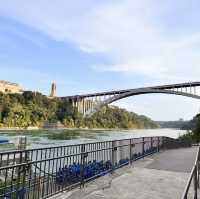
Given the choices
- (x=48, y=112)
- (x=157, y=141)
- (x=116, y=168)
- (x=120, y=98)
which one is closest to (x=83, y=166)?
(x=116, y=168)

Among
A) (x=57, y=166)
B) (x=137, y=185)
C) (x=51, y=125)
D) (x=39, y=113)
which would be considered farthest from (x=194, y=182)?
(x=39, y=113)

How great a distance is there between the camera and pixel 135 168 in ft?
27.8

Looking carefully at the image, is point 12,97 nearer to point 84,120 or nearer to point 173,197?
point 84,120

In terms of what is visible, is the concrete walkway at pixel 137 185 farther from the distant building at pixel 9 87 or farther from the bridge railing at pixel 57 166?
the distant building at pixel 9 87

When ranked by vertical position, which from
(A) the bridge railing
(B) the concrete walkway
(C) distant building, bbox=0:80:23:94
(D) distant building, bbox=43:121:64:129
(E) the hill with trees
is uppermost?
(C) distant building, bbox=0:80:23:94

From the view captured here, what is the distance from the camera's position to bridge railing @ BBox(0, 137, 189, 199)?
4.47 metres

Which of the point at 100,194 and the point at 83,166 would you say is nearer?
the point at 100,194

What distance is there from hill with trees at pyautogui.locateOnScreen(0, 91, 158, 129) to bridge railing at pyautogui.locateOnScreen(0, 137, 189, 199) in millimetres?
75215

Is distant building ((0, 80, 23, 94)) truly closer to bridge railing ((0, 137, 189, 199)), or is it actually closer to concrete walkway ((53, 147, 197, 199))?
bridge railing ((0, 137, 189, 199))

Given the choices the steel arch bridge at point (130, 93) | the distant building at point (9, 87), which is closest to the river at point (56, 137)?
the steel arch bridge at point (130, 93)

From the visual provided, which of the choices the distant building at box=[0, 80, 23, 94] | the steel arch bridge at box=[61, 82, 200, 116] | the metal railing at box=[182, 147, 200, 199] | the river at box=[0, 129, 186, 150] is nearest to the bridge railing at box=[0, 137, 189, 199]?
the metal railing at box=[182, 147, 200, 199]

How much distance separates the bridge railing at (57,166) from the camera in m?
4.47

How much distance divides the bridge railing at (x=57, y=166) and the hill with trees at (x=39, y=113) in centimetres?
7521

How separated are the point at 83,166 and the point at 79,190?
21.8 inches
